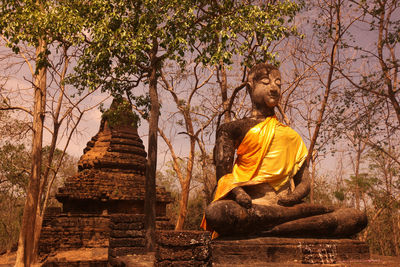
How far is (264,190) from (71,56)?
9521mm

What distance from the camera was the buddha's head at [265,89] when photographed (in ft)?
22.5

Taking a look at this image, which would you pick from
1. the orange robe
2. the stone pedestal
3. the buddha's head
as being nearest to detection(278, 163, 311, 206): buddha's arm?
the orange robe

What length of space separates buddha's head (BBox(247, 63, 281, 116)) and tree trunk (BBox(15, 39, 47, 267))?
7.31 m

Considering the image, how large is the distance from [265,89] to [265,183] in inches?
67.7

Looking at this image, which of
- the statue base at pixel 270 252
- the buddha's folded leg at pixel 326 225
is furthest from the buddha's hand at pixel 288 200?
the statue base at pixel 270 252

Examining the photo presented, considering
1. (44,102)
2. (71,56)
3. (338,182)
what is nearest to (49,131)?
(44,102)

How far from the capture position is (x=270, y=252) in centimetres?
529

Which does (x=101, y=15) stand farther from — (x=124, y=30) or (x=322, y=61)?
(x=322, y=61)

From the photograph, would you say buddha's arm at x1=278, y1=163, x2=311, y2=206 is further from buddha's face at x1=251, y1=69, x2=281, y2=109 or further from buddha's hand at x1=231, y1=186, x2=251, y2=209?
buddha's face at x1=251, y1=69, x2=281, y2=109

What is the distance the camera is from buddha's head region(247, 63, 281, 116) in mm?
6867

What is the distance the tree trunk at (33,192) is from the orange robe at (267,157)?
25.1ft

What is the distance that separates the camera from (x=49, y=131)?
13500 mm

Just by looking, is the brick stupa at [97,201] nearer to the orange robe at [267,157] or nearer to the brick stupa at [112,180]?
the brick stupa at [112,180]

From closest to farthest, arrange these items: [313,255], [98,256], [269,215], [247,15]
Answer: [313,255]
[269,215]
[247,15]
[98,256]
